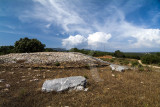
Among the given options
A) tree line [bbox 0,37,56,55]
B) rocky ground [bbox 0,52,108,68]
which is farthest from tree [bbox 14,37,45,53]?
rocky ground [bbox 0,52,108,68]

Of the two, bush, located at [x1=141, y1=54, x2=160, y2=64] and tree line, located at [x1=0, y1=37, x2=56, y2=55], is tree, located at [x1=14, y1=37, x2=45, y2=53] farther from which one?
bush, located at [x1=141, y1=54, x2=160, y2=64]

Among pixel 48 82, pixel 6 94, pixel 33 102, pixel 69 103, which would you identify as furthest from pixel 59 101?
pixel 6 94

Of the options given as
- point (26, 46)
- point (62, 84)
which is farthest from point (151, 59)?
point (26, 46)

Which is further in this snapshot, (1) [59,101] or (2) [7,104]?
(1) [59,101]

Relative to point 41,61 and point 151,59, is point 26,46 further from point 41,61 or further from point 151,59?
point 151,59

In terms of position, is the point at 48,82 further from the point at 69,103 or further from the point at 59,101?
the point at 69,103

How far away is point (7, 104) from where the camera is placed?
8.82 ft

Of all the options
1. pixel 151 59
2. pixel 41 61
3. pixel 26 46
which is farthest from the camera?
pixel 151 59

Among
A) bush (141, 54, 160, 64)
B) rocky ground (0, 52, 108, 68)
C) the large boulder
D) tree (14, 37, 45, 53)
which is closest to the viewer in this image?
the large boulder

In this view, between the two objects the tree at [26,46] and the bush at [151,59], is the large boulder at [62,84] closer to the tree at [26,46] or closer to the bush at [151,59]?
the tree at [26,46]

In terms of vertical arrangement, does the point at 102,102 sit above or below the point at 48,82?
below

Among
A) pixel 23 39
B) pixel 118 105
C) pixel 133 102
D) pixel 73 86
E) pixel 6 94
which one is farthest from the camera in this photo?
pixel 23 39

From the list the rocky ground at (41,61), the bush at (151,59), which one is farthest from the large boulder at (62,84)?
the bush at (151,59)

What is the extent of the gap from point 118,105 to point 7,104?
135 inches
